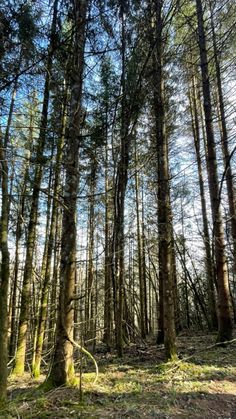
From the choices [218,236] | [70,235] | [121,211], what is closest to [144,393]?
[70,235]

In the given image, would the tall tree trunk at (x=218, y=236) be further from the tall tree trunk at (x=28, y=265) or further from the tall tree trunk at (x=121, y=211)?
the tall tree trunk at (x=28, y=265)

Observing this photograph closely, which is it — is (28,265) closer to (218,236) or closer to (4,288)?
(4,288)

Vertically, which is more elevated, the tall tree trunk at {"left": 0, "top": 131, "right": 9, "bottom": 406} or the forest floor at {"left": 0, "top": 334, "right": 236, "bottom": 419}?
the tall tree trunk at {"left": 0, "top": 131, "right": 9, "bottom": 406}

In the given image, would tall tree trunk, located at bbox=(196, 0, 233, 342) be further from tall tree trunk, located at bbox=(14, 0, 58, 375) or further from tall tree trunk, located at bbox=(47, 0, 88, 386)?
tall tree trunk, located at bbox=(14, 0, 58, 375)

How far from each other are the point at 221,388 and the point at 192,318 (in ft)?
40.2

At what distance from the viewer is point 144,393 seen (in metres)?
3.96

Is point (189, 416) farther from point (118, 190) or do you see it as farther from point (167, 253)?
point (118, 190)

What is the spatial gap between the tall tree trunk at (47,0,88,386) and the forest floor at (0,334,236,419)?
0.96 ft

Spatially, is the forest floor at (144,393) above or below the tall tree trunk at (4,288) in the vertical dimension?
below

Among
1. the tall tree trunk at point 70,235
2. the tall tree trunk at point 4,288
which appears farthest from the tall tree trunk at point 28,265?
the tall tree trunk at point 4,288

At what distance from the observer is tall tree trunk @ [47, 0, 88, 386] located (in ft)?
12.9

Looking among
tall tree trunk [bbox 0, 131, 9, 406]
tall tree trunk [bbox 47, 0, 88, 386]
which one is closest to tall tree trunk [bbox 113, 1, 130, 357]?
tall tree trunk [bbox 47, 0, 88, 386]

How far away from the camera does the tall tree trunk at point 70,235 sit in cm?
394

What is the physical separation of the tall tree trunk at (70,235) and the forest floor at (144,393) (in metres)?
0.29
